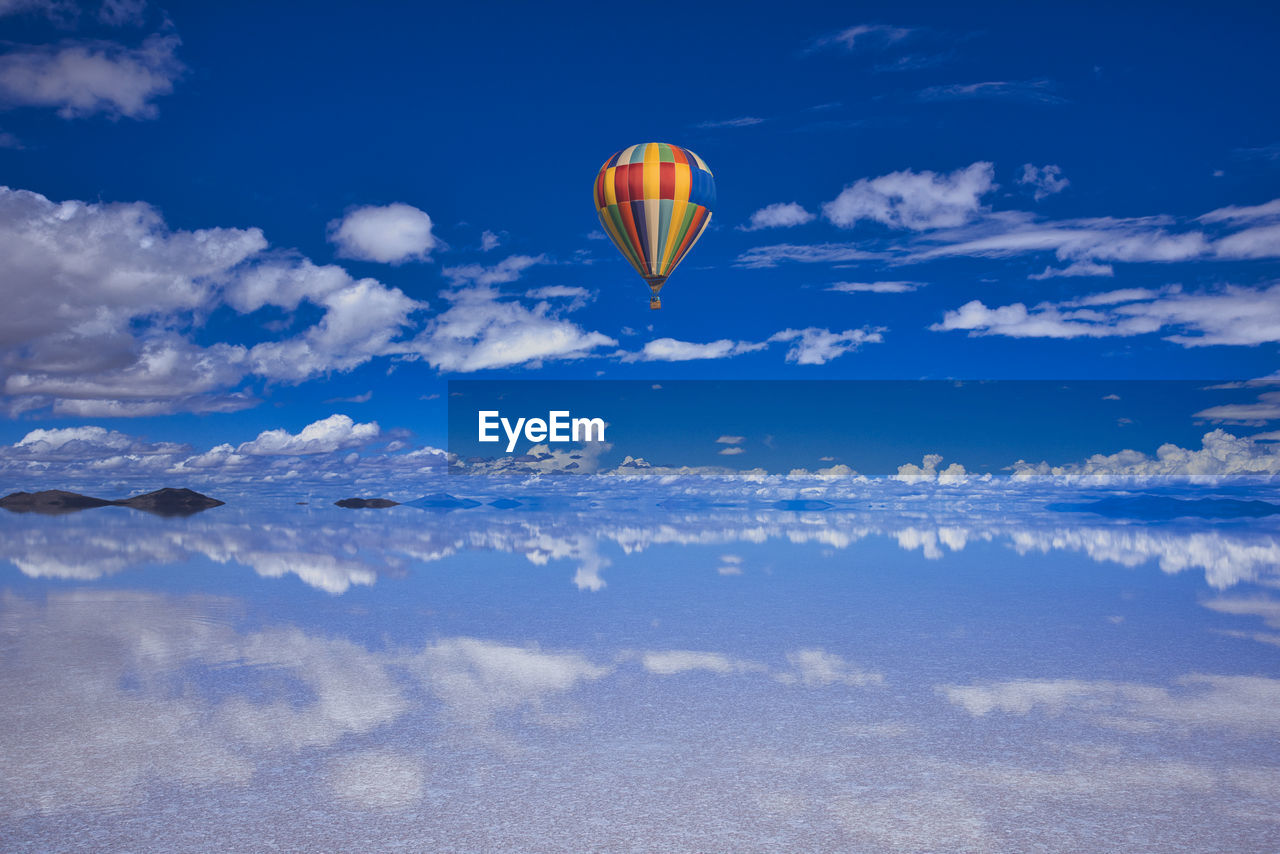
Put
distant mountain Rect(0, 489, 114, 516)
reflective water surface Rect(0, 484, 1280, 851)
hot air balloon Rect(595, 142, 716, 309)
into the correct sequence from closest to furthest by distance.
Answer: reflective water surface Rect(0, 484, 1280, 851), hot air balloon Rect(595, 142, 716, 309), distant mountain Rect(0, 489, 114, 516)

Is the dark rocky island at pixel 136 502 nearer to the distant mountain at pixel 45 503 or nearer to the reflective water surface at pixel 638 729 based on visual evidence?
the distant mountain at pixel 45 503

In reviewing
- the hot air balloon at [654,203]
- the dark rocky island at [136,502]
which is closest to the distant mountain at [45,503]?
the dark rocky island at [136,502]

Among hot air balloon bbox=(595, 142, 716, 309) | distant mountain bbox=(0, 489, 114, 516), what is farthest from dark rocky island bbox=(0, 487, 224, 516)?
hot air balloon bbox=(595, 142, 716, 309)

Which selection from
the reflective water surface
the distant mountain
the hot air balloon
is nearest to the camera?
the reflective water surface

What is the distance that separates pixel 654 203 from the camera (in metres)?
45.2

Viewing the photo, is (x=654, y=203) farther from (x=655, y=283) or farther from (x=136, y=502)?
(x=136, y=502)

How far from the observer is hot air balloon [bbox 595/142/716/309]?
148 feet

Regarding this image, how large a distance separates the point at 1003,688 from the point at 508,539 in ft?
137

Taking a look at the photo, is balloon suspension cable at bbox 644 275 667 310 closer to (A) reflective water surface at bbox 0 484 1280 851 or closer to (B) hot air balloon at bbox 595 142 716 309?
(B) hot air balloon at bbox 595 142 716 309

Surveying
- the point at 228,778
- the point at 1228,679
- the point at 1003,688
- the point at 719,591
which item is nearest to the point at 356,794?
the point at 228,778

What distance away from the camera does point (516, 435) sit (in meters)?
59.6

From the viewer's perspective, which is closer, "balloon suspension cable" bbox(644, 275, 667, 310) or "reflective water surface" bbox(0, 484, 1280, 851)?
"reflective water surface" bbox(0, 484, 1280, 851)

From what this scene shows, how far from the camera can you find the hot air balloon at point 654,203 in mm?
45250

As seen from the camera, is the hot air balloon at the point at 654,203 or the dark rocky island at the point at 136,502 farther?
the dark rocky island at the point at 136,502
